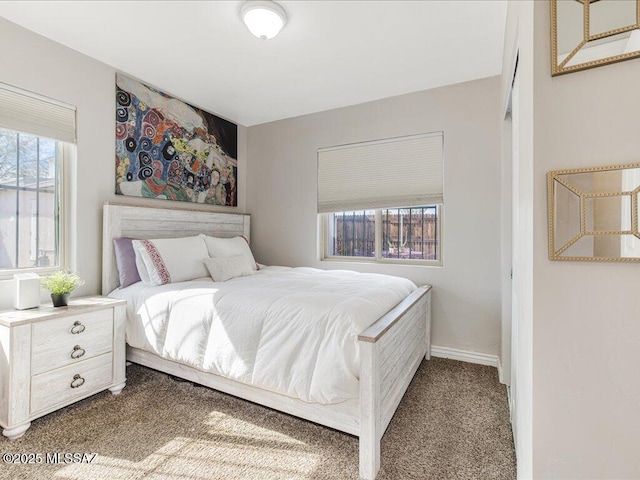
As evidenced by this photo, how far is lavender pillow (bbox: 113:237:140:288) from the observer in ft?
8.48

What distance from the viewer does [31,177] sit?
2348 millimetres

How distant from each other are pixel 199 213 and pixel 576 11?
315cm

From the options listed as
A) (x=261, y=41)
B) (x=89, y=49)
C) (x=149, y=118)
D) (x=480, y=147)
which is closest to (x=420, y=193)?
(x=480, y=147)

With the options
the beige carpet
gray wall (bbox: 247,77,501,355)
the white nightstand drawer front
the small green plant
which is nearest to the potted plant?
the small green plant

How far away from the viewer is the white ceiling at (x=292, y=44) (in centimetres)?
198

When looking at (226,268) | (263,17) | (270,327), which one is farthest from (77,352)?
(263,17)

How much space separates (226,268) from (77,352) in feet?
3.66

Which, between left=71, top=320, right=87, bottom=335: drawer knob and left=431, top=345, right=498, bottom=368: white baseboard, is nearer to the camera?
left=71, top=320, right=87, bottom=335: drawer knob

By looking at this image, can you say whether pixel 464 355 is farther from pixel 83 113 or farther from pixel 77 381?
pixel 83 113

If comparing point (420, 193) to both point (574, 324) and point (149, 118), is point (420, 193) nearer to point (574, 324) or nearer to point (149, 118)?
point (574, 324)

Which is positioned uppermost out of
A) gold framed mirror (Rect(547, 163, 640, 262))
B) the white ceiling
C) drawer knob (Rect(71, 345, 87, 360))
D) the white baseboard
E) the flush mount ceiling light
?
the white ceiling

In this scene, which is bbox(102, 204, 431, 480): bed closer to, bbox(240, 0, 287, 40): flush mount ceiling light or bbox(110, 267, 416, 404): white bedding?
bbox(110, 267, 416, 404): white bedding

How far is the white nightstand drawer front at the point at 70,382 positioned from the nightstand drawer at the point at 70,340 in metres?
0.04

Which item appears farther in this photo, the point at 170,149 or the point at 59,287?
the point at 170,149
